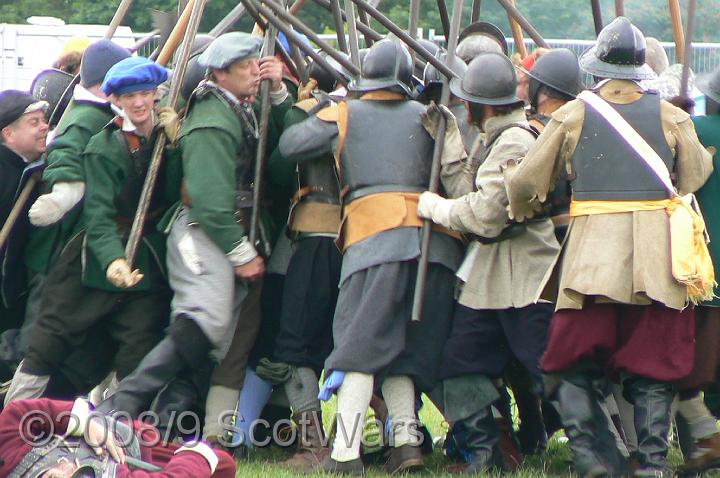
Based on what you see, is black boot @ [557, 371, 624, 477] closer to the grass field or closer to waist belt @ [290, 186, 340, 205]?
the grass field

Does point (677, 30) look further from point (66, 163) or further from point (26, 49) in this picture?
point (26, 49)

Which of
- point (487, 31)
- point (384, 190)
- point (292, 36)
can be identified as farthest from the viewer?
point (487, 31)

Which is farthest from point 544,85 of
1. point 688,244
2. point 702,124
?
point 688,244

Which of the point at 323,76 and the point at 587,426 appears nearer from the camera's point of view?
the point at 587,426

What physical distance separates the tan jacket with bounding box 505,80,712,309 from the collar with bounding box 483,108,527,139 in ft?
1.08

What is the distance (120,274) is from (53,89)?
6.72 ft

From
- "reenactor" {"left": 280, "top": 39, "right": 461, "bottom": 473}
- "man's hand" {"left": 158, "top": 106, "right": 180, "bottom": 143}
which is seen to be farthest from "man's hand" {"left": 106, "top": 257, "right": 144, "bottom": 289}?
"reenactor" {"left": 280, "top": 39, "right": 461, "bottom": 473}

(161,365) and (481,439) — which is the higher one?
(161,365)

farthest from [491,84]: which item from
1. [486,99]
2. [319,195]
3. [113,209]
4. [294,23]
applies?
[113,209]

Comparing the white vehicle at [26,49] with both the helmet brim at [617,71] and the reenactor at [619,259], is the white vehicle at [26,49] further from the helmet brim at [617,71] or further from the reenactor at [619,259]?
the reenactor at [619,259]

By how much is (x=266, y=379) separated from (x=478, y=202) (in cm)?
140

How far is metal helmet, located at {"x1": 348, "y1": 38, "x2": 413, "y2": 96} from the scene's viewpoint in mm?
6645

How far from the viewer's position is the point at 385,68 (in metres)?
6.64

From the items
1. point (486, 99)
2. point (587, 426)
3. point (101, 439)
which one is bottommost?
point (587, 426)
